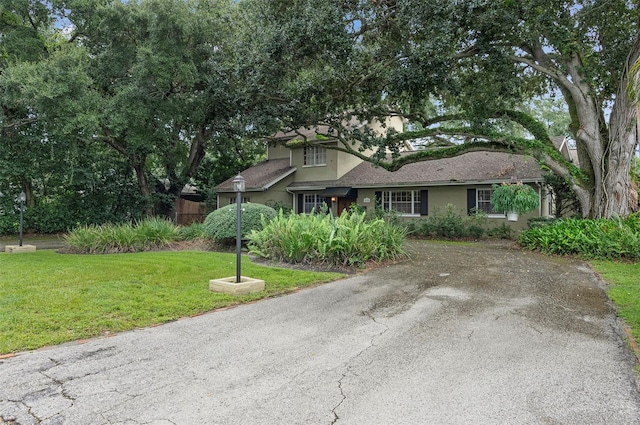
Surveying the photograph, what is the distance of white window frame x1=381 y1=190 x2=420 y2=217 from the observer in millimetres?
18031

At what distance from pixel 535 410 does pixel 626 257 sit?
880 cm

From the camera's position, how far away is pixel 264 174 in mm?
22203

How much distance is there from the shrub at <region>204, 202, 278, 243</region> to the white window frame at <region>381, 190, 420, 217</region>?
24.5ft

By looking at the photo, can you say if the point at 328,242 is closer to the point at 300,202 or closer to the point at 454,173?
the point at 454,173

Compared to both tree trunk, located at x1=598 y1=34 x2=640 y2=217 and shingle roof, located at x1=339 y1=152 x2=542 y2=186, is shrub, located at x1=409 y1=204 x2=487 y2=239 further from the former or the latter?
tree trunk, located at x1=598 y1=34 x2=640 y2=217

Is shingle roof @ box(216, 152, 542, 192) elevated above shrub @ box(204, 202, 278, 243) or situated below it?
above

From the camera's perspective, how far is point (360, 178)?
19.6 meters

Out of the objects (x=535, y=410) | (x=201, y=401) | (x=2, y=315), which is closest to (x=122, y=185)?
(x=2, y=315)

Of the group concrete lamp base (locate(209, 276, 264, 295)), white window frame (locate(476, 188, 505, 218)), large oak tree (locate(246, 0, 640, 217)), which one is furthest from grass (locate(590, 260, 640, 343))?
white window frame (locate(476, 188, 505, 218))

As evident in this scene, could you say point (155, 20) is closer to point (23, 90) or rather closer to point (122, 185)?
point (23, 90)

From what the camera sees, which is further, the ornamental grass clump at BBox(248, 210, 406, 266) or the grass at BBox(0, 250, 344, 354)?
the ornamental grass clump at BBox(248, 210, 406, 266)

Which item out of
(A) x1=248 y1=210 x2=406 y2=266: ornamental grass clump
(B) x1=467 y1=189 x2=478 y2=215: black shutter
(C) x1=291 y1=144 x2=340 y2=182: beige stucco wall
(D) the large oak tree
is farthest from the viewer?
(C) x1=291 y1=144 x2=340 y2=182: beige stucco wall

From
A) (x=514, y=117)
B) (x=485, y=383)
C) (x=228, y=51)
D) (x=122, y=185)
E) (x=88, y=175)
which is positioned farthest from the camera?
(x=122, y=185)

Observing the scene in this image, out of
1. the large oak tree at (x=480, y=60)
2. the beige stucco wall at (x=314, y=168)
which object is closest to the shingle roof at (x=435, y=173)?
the beige stucco wall at (x=314, y=168)
